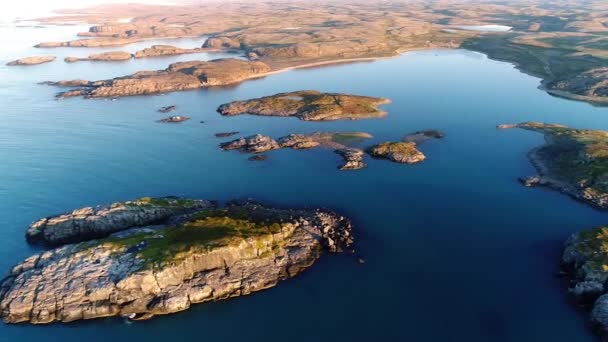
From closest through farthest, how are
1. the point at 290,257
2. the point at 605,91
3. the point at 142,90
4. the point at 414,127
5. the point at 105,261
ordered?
the point at 105,261 → the point at 290,257 → the point at 414,127 → the point at 605,91 → the point at 142,90

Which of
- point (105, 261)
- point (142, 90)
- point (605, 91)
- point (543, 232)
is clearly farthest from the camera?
point (142, 90)

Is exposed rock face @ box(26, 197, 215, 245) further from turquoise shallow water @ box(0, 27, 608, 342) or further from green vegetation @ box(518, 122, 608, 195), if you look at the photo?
green vegetation @ box(518, 122, 608, 195)

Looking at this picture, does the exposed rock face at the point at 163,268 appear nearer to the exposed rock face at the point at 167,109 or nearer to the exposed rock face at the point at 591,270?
the exposed rock face at the point at 591,270

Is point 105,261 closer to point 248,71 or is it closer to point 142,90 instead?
point 142,90

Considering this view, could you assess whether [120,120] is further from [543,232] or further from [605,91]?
[605,91]

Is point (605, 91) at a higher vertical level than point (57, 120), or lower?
higher

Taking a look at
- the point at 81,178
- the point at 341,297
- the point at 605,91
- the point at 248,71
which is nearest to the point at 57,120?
the point at 81,178

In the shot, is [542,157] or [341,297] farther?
[542,157]

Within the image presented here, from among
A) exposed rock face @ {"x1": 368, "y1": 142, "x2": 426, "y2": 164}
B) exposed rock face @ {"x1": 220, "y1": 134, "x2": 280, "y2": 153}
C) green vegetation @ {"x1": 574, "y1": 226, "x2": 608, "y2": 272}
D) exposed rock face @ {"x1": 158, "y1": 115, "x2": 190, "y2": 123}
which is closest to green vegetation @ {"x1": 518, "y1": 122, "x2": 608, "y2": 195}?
green vegetation @ {"x1": 574, "y1": 226, "x2": 608, "y2": 272}
